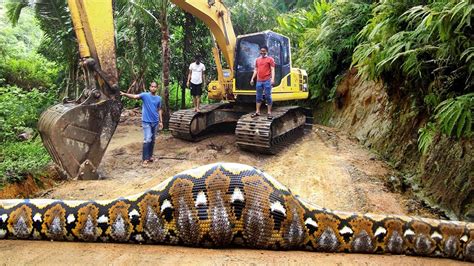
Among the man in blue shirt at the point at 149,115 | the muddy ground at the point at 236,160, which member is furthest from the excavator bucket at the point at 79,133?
the man in blue shirt at the point at 149,115

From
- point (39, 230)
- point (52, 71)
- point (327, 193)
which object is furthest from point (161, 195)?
point (52, 71)

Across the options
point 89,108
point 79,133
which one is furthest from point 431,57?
point 79,133

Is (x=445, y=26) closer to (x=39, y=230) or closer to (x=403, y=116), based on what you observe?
(x=403, y=116)

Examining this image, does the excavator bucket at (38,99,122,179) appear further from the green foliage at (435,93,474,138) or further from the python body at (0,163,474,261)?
the green foliage at (435,93,474,138)

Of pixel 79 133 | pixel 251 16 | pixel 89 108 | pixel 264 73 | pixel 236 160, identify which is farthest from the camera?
pixel 251 16

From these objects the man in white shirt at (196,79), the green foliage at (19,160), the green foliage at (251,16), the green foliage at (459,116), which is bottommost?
the green foliage at (19,160)

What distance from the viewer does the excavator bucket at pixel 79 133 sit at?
683 cm

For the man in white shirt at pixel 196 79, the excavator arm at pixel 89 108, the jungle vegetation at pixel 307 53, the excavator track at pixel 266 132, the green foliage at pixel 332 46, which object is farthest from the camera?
the green foliage at pixel 332 46

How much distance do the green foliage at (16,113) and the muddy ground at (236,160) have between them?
3.00 meters

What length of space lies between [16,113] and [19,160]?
4.79 m

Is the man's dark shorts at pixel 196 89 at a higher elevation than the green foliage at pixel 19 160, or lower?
higher

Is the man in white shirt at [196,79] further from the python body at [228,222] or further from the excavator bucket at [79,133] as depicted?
the python body at [228,222]

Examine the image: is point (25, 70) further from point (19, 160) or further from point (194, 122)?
point (19, 160)

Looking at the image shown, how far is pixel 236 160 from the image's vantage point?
9.53 metres
